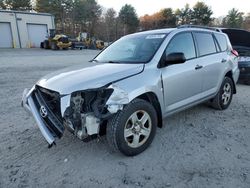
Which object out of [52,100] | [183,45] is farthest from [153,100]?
[52,100]

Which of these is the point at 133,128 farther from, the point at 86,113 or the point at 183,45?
the point at 183,45

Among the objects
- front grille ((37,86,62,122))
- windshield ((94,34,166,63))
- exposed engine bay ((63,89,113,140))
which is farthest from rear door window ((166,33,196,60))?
front grille ((37,86,62,122))

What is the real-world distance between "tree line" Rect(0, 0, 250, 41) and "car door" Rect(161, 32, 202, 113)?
4509 centimetres

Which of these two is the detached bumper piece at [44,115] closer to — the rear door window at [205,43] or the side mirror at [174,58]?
the side mirror at [174,58]

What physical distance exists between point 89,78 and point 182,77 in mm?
1619

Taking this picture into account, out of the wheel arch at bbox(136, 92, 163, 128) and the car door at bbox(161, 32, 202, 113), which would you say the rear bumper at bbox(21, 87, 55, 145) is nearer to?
the wheel arch at bbox(136, 92, 163, 128)

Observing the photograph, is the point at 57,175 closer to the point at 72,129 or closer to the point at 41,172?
the point at 41,172

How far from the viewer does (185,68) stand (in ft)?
12.5

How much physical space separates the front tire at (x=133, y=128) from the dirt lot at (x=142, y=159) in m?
0.18

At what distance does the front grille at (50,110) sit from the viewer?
2.93 m

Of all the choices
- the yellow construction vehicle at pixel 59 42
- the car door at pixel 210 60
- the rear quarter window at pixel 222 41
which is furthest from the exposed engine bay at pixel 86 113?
the yellow construction vehicle at pixel 59 42

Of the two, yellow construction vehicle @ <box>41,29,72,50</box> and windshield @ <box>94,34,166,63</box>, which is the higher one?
windshield @ <box>94,34,166,63</box>

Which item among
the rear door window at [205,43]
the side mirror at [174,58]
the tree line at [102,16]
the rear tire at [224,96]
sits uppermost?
the tree line at [102,16]

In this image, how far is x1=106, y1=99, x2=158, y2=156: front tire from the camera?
2889 millimetres
